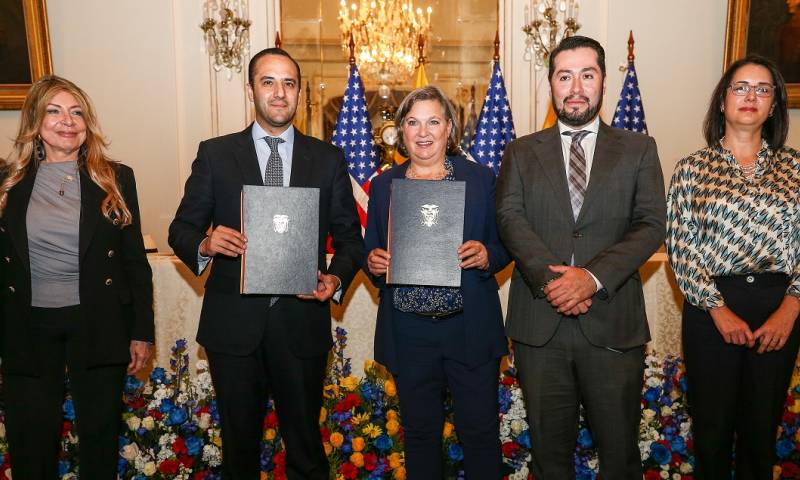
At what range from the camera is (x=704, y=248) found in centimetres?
238

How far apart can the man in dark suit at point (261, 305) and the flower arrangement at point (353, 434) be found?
0.56 meters

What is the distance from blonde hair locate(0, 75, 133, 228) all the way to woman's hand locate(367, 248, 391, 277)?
96 cm

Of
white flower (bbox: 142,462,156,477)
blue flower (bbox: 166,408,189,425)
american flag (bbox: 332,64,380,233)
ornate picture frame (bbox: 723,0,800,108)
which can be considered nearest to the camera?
white flower (bbox: 142,462,156,477)

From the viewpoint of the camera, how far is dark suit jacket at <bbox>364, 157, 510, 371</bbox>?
7.70 ft

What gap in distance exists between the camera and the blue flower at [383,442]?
3004 mm

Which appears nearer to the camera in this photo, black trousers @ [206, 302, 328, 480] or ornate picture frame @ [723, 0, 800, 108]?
black trousers @ [206, 302, 328, 480]

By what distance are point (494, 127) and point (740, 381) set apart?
8.59 ft

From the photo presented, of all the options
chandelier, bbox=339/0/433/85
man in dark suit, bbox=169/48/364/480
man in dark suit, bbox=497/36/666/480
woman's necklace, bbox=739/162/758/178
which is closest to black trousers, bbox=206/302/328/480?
man in dark suit, bbox=169/48/364/480

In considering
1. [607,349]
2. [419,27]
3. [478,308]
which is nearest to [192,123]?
[419,27]

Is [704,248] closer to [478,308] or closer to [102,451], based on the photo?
[478,308]

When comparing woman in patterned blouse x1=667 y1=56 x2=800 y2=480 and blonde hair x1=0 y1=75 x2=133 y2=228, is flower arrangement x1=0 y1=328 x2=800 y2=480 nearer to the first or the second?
woman in patterned blouse x1=667 y1=56 x2=800 y2=480

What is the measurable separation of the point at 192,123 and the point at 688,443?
4609 millimetres

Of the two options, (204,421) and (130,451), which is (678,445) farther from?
(130,451)

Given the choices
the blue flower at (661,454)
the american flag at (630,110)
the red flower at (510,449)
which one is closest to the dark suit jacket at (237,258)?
the red flower at (510,449)
